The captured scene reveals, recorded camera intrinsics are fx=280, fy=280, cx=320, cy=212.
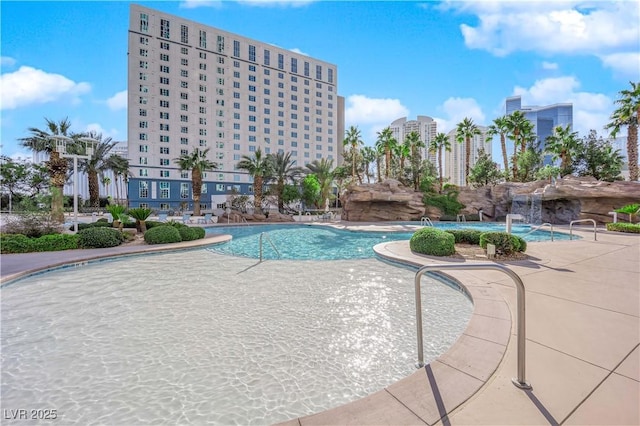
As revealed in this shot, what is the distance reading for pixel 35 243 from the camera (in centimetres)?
1095

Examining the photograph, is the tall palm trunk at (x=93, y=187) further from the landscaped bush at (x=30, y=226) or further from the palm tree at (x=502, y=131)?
the palm tree at (x=502, y=131)

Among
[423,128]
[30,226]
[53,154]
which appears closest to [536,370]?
[30,226]

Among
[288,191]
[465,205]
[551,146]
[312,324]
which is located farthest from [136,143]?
[551,146]

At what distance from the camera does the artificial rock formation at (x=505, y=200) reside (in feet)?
70.6

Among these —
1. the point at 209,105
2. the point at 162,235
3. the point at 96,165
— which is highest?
the point at 209,105

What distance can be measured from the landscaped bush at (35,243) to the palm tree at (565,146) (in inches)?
1581

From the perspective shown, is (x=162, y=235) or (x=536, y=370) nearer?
(x=536, y=370)

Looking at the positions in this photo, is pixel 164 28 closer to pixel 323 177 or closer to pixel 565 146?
pixel 323 177

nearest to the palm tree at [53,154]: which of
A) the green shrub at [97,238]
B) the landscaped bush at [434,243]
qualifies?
the green shrub at [97,238]

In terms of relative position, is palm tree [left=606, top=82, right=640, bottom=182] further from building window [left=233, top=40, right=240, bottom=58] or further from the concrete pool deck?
building window [left=233, top=40, right=240, bottom=58]

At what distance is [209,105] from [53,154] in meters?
39.1

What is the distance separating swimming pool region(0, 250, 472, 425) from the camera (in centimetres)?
295

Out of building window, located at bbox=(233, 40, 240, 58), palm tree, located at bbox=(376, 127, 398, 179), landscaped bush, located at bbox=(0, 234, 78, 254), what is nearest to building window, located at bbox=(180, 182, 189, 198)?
building window, located at bbox=(233, 40, 240, 58)

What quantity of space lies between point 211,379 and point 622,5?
12096 millimetres
